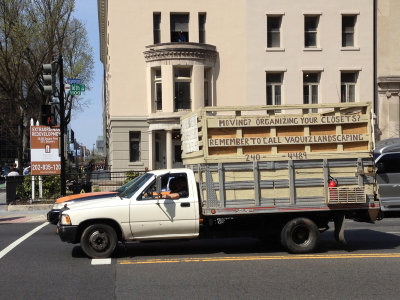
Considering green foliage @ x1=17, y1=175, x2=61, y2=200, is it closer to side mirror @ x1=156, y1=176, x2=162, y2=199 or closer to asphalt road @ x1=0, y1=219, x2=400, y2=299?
asphalt road @ x1=0, y1=219, x2=400, y2=299

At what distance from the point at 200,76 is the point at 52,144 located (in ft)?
32.8

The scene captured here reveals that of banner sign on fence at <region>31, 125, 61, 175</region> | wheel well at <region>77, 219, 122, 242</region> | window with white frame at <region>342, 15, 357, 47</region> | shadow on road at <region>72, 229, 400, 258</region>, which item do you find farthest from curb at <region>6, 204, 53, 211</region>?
window with white frame at <region>342, 15, 357, 47</region>

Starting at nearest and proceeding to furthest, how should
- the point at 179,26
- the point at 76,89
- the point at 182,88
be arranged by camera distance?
the point at 76,89, the point at 182,88, the point at 179,26

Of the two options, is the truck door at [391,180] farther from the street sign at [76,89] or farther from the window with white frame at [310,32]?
the window with white frame at [310,32]

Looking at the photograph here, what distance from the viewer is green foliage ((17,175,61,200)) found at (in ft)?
67.6

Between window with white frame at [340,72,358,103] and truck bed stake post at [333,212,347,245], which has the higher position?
window with white frame at [340,72,358,103]

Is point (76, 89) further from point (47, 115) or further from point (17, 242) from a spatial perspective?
point (17, 242)

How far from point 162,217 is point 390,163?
820 cm

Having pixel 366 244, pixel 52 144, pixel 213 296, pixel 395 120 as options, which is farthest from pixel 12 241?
pixel 395 120

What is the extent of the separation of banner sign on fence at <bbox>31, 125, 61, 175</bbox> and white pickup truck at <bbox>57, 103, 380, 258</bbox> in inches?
486

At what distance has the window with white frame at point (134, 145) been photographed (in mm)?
28797

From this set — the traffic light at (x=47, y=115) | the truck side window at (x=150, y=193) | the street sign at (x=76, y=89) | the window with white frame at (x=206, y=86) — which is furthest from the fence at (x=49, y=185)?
the truck side window at (x=150, y=193)

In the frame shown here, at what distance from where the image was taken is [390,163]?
47.7 feet

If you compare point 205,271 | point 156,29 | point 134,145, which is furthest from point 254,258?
point 156,29
